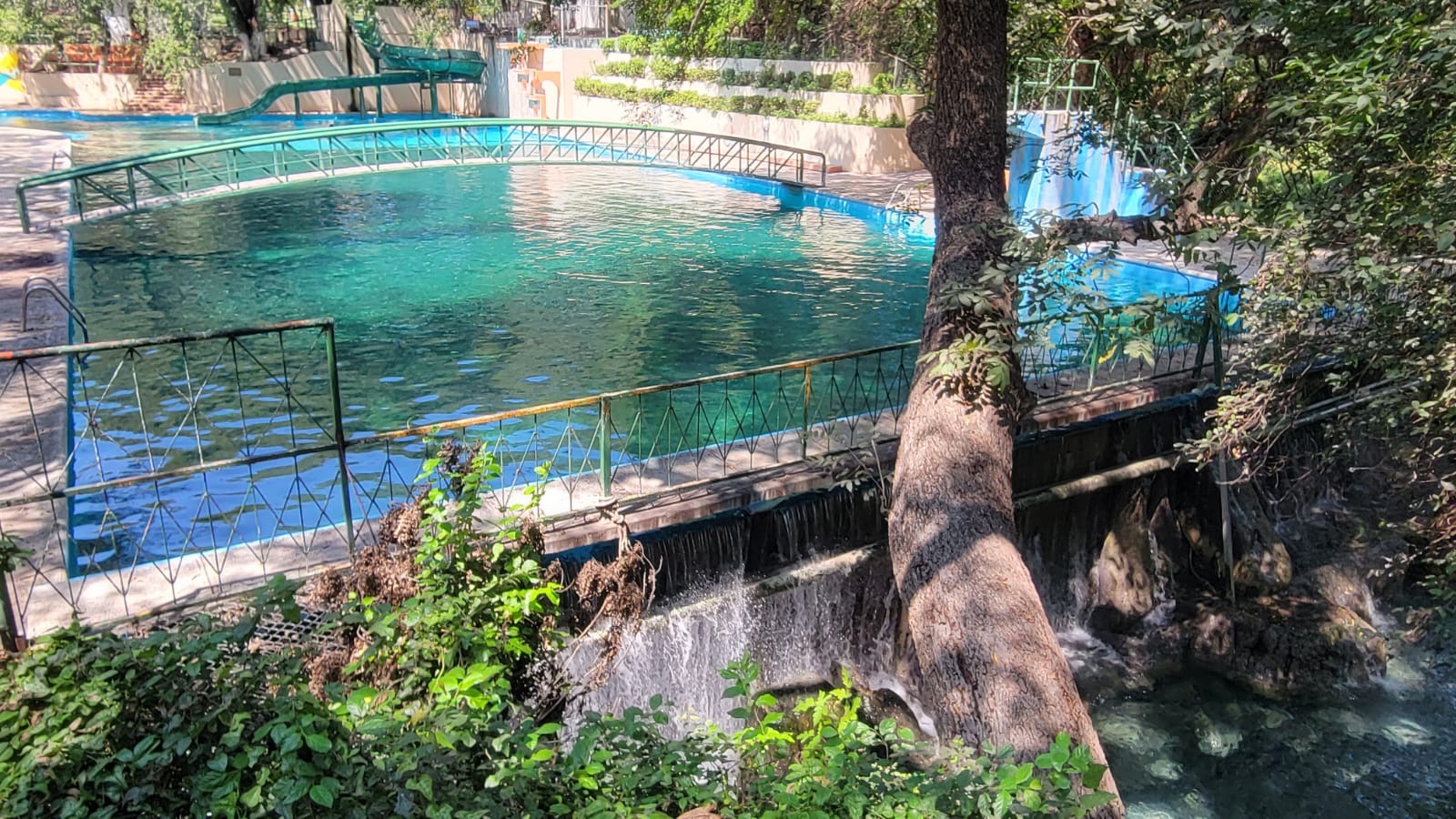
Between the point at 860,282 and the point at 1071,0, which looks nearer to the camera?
the point at 1071,0

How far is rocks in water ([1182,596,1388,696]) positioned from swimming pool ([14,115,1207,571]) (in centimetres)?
557

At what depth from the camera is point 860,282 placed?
59.6 feet

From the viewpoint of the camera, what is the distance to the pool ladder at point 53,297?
12.0m

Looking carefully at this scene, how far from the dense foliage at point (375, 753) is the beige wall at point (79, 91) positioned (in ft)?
136

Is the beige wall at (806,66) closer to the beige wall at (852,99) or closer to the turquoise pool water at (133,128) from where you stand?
the beige wall at (852,99)

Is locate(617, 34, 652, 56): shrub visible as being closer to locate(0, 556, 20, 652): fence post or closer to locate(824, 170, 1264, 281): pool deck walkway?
locate(824, 170, 1264, 281): pool deck walkway

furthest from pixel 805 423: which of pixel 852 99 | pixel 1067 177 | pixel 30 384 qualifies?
pixel 852 99

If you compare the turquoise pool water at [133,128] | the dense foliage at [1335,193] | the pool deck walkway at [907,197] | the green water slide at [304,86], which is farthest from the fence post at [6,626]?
the green water slide at [304,86]

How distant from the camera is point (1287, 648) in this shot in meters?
9.62

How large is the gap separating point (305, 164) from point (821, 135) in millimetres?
14131

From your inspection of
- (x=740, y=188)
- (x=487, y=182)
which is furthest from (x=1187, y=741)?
(x=487, y=182)

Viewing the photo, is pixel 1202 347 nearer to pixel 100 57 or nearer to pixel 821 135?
pixel 821 135

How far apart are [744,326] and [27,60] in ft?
124

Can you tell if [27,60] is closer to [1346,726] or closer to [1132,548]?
[1132,548]
